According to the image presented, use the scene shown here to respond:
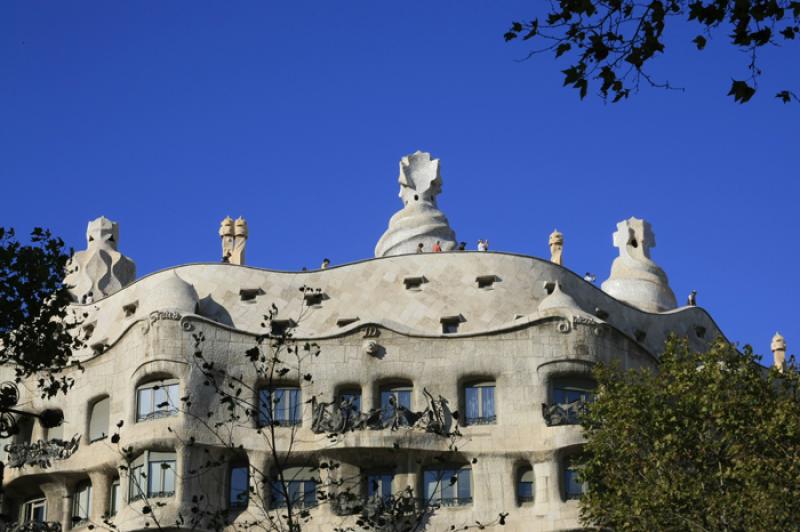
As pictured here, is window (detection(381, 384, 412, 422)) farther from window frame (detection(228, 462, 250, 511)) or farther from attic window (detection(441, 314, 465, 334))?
window frame (detection(228, 462, 250, 511))

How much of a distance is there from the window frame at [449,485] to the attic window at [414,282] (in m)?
5.68

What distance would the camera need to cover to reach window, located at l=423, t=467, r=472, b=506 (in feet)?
139

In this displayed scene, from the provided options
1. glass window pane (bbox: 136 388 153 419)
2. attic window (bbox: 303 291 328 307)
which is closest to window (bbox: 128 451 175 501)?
glass window pane (bbox: 136 388 153 419)

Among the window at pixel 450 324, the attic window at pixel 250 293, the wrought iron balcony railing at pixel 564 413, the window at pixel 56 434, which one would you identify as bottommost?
the wrought iron balcony railing at pixel 564 413

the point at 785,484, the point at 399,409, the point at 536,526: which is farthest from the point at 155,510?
the point at 785,484

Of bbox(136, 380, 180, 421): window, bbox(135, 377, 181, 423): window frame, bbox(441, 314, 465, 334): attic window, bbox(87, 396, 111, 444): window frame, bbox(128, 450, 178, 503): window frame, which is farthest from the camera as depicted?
bbox(441, 314, 465, 334): attic window

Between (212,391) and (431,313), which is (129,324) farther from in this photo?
(431,313)

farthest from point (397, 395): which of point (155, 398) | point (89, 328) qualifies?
point (89, 328)

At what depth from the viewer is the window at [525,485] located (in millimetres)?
42438

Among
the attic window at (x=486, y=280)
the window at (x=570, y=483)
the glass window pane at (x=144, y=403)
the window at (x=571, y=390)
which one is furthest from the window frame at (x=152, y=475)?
the window at (x=571, y=390)

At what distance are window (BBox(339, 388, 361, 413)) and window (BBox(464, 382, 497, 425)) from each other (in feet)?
9.51

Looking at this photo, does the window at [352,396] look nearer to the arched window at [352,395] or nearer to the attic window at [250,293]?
the arched window at [352,395]

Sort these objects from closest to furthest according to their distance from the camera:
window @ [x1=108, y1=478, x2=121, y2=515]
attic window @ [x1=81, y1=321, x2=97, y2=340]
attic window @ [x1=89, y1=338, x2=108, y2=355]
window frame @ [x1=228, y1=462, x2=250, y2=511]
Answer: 1. window frame @ [x1=228, y1=462, x2=250, y2=511]
2. window @ [x1=108, y1=478, x2=121, y2=515]
3. attic window @ [x1=89, y1=338, x2=108, y2=355]
4. attic window @ [x1=81, y1=321, x2=97, y2=340]

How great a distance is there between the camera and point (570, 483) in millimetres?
42375
